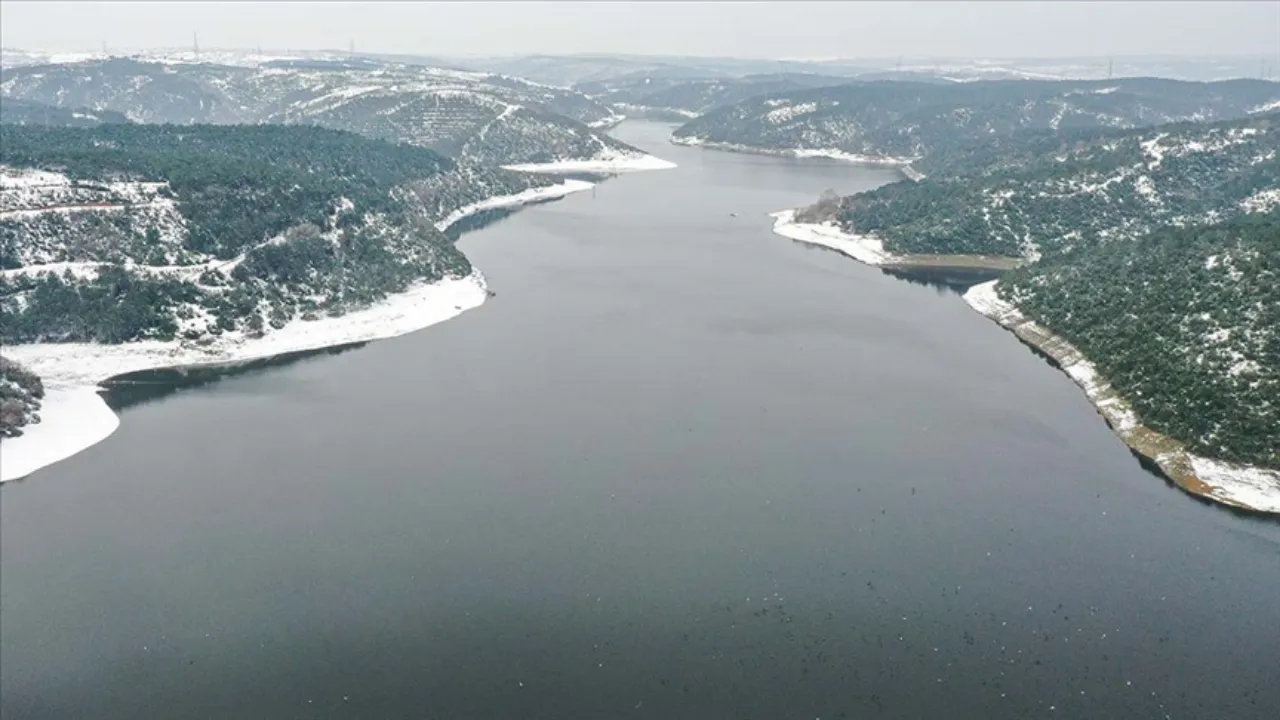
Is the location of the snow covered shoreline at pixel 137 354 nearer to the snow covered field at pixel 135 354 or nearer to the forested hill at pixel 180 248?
the snow covered field at pixel 135 354

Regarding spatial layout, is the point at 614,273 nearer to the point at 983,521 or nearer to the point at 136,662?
the point at 983,521

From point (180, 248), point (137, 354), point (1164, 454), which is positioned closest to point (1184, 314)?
point (1164, 454)

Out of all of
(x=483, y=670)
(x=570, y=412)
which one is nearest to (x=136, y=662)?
(x=483, y=670)

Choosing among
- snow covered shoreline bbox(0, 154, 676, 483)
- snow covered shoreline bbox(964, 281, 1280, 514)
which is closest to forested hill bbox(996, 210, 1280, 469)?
snow covered shoreline bbox(964, 281, 1280, 514)

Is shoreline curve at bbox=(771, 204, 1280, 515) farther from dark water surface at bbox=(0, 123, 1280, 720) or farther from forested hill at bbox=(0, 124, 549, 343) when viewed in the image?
forested hill at bbox=(0, 124, 549, 343)

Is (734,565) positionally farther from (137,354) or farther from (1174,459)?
(137,354)

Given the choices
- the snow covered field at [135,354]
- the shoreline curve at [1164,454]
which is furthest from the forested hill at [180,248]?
the shoreline curve at [1164,454]
